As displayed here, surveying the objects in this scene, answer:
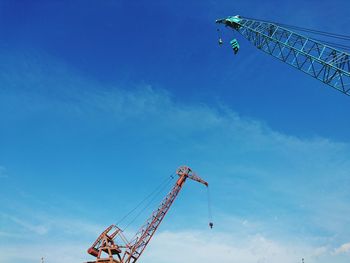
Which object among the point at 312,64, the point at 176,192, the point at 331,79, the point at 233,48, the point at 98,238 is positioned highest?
the point at 233,48

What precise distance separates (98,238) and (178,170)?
16.4 m

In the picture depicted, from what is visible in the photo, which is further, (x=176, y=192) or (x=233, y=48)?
(x=176, y=192)

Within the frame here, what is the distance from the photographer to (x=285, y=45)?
178 feet

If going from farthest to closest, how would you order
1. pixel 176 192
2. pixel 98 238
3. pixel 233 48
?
pixel 176 192, pixel 98 238, pixel 233 48

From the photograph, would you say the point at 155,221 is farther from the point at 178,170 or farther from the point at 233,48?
the point at 233,48

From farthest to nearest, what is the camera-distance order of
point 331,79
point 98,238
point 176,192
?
point 176,192, point 98,238, point 331,79

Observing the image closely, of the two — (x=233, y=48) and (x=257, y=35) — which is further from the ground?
(x=257, y=35)

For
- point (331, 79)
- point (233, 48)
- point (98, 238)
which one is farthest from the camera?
point (98, 238)

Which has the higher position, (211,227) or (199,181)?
(199,181)

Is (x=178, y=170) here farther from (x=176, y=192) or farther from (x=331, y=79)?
(x=331, y=79)

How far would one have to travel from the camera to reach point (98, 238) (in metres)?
57.4

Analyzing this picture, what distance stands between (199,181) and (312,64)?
25999 millimetres

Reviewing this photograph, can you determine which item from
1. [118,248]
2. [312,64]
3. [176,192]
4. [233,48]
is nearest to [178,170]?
[176,192]

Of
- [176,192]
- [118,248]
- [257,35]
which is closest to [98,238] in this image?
[118,248]
